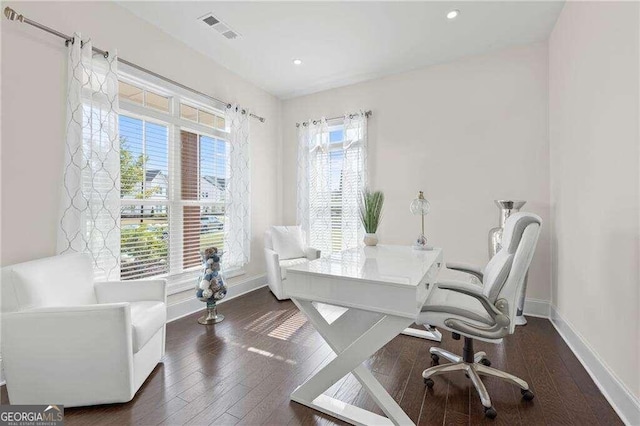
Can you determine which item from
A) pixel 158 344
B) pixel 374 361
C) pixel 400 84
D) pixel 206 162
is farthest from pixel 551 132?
pixel 158 344

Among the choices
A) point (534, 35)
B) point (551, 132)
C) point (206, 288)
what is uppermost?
point (534, 35)

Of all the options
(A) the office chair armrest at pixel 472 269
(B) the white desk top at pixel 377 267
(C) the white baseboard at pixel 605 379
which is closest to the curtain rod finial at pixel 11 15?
(B) the white desk top at pixel 377 267

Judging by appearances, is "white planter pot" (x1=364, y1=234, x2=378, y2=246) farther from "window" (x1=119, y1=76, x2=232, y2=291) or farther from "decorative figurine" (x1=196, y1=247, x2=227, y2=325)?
"window" (x1=119, y1=76, x2=232, y2=291)

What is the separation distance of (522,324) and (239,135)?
3.82m

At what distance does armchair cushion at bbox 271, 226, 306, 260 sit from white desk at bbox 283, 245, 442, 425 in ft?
6.92

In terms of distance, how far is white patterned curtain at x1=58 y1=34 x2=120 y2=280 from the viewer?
2193 mm

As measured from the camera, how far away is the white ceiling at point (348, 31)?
2.57 metres

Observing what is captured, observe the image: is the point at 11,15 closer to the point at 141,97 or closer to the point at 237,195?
the point at 141,97

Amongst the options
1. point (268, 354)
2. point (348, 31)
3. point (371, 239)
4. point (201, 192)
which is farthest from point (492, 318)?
point (201, 192)

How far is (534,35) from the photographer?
2965 millimetres

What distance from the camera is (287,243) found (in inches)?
155

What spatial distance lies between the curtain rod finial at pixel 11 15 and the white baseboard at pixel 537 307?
16.5 ft

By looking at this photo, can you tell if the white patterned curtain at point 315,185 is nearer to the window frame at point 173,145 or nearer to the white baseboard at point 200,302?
the white baseboard at point 200,302

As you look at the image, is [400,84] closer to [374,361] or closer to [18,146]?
[374,361]
